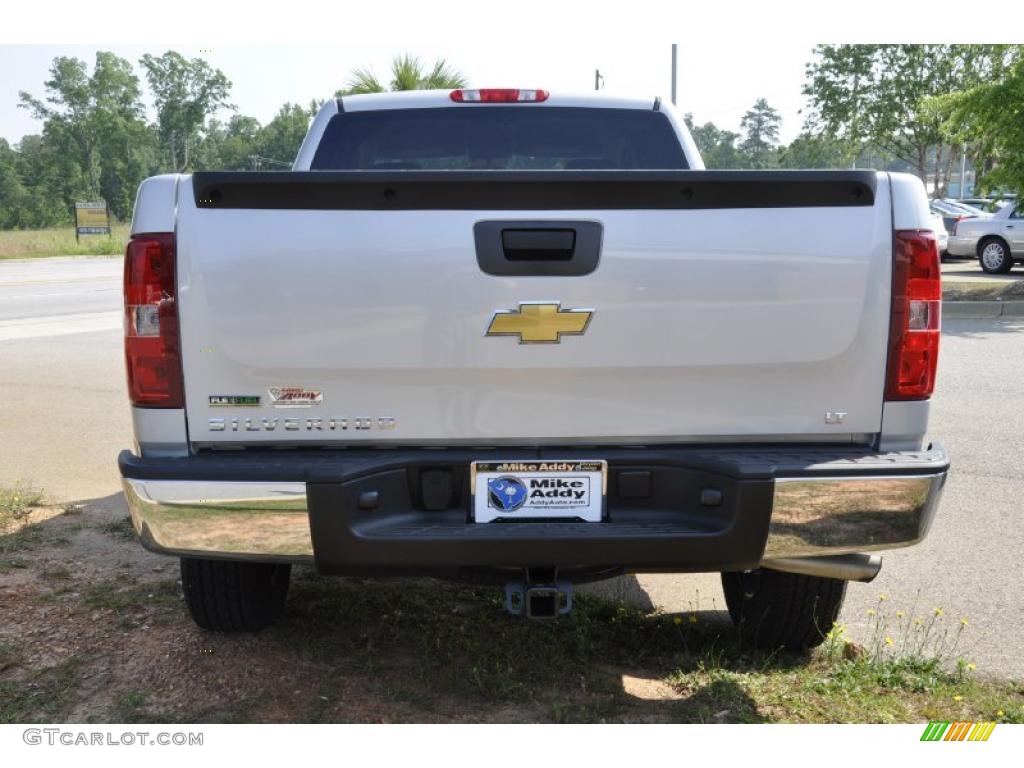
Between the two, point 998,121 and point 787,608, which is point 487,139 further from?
point 998,121

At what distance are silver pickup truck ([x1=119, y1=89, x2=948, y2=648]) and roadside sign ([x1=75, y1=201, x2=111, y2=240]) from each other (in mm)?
48876

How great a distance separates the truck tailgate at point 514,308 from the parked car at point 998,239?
1914 cm

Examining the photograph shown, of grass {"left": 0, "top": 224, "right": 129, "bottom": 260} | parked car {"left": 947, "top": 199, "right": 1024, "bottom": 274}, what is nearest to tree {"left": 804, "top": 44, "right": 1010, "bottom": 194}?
parked car {"left": 947, "top": 199, "right": 1024, "bottom": 274}

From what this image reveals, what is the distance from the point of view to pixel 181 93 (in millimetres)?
74875

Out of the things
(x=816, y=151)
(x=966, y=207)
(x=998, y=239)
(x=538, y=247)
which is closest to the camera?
(x=538, y=247)

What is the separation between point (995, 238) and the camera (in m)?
20.4

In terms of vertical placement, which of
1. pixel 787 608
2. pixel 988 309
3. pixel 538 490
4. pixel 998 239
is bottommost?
pixel 988 309

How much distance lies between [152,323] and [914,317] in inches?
83.2

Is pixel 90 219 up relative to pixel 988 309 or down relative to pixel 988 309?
up

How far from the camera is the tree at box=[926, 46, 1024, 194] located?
13320 mm

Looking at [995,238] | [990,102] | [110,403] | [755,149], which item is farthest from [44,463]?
[755,149]

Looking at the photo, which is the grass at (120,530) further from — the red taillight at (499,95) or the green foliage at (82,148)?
the green foliage at (82,148)

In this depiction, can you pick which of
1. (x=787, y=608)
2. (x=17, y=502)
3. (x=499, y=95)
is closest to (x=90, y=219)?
(x=17, y=502)

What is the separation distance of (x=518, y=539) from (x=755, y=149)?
291 feet
